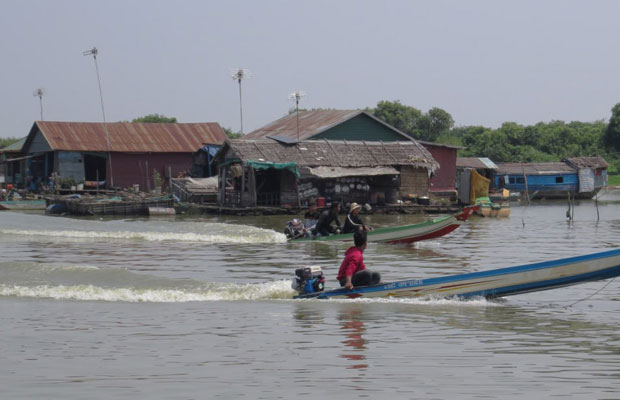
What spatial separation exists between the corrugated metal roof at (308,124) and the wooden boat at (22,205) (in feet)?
34.4

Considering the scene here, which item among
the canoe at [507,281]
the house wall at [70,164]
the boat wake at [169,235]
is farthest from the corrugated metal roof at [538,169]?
the canoe at [507,281]

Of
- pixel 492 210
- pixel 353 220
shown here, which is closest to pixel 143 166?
pixel 492 210

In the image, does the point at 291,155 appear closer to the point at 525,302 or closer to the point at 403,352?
the point at 525,302

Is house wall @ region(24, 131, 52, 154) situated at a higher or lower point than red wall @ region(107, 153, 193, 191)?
higher

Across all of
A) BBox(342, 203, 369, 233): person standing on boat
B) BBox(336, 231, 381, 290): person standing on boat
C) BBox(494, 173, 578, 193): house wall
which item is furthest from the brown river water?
BBox(494, 173, 578, 193): house wall

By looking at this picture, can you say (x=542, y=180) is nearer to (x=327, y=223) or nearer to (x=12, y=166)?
(x=12, y=166)

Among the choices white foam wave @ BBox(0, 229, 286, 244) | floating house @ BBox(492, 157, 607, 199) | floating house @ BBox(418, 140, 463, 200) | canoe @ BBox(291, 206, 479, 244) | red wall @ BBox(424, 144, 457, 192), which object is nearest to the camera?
canoe @ BBox(291, 206, 479, 244)

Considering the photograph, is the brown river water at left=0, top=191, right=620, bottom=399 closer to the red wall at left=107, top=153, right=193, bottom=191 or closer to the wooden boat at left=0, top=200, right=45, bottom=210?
the wooden boat at left=0, top=200, right=45, bottom=210

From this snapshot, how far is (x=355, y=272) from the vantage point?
36.0ft

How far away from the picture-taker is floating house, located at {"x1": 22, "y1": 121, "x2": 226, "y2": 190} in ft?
140

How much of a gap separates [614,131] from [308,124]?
33.6 metres

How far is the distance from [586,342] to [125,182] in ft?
123

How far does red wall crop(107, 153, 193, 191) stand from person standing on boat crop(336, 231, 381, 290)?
33429 mm

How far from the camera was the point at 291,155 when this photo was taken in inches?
1389
